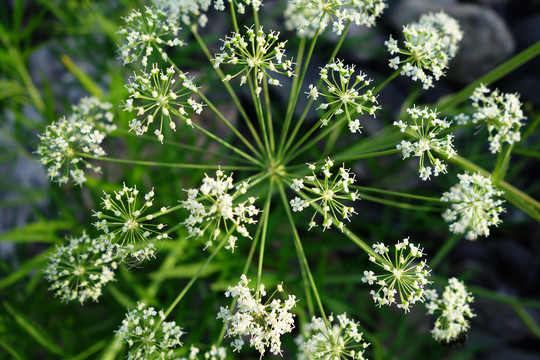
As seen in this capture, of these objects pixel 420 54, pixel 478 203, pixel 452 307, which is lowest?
pixel 452 307

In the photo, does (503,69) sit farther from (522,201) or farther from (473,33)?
(473,33)

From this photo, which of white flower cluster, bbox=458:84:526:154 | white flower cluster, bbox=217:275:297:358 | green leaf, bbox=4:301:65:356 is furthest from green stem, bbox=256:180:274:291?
green leaf, bbox=4:301:65:356

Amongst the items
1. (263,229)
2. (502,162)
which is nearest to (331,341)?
(263,229)

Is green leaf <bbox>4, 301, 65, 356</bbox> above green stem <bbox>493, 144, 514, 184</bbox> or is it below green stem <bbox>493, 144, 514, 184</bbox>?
below

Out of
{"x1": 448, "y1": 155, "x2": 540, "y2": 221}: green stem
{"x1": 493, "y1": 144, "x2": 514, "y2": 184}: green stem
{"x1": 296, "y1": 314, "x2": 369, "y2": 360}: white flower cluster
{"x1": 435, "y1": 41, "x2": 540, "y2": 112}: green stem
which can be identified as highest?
{"x1": 435, "y1": 41, "x2": 540, "y2": 112}: green stem

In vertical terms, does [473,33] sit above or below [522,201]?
above

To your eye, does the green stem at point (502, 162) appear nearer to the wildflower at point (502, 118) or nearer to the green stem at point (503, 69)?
the wildflower at point (502, 118)

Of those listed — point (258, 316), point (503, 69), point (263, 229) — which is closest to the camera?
point (258, 316)

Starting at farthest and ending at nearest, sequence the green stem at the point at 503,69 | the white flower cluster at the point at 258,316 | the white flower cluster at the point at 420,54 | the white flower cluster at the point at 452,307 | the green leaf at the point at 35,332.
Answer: the green leaf at the point at 35,332 < the green stem at the point at 503,69 < the white flower cluster at the point at 452,307 < the white flower cluster at the point at 420,54 < the white flower cluster at the point at 258,316

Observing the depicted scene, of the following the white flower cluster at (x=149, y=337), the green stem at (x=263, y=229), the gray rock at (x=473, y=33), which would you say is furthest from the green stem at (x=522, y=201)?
the gray rock at (x=473, y=33)

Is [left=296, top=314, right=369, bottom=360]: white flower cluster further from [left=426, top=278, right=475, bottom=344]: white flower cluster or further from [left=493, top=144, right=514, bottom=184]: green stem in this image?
[left=493, top=144, right=514, bottom=184]: green stem
